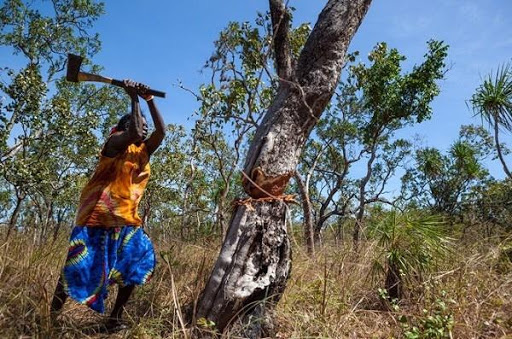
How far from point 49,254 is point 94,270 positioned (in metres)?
0.94

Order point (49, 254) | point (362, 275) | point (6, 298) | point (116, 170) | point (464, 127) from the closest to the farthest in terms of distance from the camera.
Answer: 1. point (6, 298)
2. point (116, 170)
3. point (49, 254)
4. point (362, 275)
5. point (464, 127)

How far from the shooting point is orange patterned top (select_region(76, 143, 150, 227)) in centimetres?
269

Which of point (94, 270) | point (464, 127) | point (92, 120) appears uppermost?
point (464, 127)

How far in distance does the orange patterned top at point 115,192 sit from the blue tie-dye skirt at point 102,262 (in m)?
0.07

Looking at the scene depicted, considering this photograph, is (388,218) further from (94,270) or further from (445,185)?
(445,185)

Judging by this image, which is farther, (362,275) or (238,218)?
(362,275)

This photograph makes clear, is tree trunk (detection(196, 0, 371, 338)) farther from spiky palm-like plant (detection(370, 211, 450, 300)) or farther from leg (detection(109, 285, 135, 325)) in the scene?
spiky palm-like plant (detection(370, 211, 450, 300))

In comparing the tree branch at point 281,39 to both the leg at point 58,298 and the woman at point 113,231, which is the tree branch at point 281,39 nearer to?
the woman at point 113,231

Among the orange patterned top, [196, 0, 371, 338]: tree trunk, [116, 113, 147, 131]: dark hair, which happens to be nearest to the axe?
[116, 113, 147, 131]: dark hair

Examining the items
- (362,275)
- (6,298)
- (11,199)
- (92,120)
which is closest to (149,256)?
(6,298)

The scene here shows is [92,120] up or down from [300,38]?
down

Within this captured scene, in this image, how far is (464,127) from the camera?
19.9 metres

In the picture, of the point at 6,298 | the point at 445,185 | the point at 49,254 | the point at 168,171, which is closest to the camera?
the point at 6,298

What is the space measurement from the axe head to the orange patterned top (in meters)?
0.65
